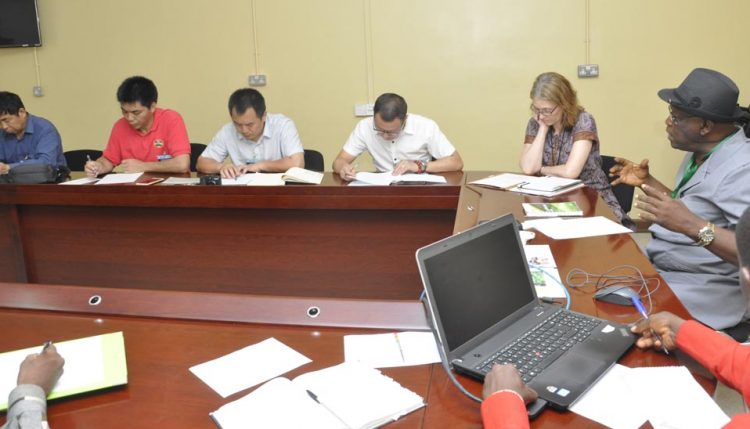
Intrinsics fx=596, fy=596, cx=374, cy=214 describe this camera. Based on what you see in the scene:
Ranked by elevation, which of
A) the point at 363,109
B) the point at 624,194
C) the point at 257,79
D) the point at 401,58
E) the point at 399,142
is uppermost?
the point at 401,58

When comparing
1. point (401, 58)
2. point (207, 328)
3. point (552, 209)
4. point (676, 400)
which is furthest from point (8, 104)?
point (676, 400)

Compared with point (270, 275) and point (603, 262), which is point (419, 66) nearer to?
point (270, 275)

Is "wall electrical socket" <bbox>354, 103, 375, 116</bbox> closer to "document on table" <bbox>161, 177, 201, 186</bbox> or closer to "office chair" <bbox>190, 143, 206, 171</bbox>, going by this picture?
"office chair" <bbox>190, 143, 206, 171</bbox>

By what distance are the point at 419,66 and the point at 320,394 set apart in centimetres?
370

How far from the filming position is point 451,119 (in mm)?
4426

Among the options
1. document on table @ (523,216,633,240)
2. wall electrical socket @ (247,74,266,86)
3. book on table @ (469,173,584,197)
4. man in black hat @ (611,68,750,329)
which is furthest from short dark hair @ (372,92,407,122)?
wall electrical socket @ (247,74,266,86)

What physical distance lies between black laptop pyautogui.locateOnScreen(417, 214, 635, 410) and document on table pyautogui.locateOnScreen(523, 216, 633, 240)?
64cm

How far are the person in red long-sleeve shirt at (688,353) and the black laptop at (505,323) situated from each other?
0.06m

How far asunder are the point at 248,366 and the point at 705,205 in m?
1.49

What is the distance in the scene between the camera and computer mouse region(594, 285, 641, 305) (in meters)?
1.30

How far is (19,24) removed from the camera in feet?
16.1

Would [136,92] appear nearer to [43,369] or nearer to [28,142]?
[28,142]

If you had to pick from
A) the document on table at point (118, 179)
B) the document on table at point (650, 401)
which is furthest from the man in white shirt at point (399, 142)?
the document on table at point (650, 401)

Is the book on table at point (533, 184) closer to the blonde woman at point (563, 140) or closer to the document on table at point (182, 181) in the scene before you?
the blonde woman at point (563, 140)
